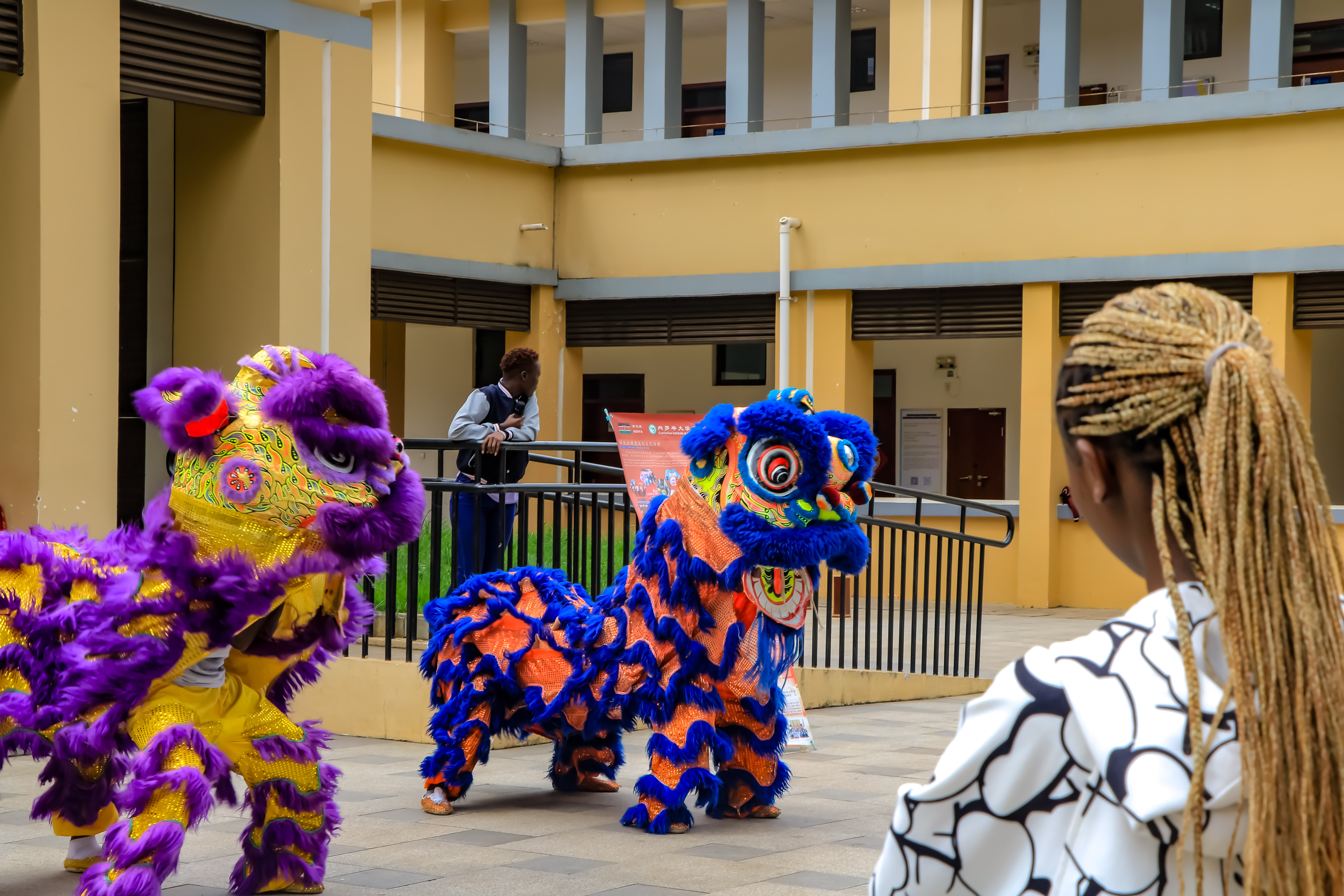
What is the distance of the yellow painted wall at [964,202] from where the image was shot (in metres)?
13.9

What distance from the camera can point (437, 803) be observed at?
554 cm

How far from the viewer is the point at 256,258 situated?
8.11 m

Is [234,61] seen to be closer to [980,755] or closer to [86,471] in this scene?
[86,471]

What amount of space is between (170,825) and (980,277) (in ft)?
40.4

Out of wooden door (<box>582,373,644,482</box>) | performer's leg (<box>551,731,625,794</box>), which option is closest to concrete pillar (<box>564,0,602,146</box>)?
wooden door (<box>582,373,644,482</box>)

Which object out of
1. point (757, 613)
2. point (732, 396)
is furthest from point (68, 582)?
point (732, 396)

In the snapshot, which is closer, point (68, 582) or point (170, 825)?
point (170, 825)

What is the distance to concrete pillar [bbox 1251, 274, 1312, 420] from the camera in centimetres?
1388

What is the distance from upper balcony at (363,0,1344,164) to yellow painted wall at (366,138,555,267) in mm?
295

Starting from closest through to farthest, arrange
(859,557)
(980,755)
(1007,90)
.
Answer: (980,755), (859,557), (1007,90)

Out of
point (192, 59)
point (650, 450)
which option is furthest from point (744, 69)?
point (650, 450)

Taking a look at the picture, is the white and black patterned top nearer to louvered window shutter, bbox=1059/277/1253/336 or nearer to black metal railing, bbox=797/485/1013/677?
black metal railing, bbox=797/485/1013/677

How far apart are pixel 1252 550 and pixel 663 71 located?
1605cm

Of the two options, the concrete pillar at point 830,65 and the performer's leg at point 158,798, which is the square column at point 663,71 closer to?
the concrete pillar at point 830,65
